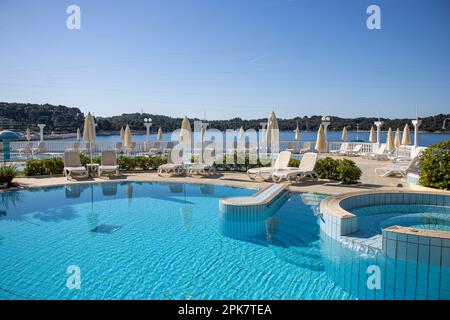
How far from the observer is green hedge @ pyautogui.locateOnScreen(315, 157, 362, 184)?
31.8 feet

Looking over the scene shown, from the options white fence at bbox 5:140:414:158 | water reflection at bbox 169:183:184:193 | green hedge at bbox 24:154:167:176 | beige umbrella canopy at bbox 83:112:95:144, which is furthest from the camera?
white fence at bbox 5:140:414:158

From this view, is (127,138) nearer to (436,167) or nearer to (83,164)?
(83,164)

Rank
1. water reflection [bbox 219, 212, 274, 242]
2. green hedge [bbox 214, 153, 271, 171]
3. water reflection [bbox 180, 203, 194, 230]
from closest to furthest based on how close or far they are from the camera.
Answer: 1. water reflection [bbox 219, 212, 274, 242]
2. water reflection [bbox 180, 203, 194, 230]
3. green hedge [bbox 214, 153, 271, 171]

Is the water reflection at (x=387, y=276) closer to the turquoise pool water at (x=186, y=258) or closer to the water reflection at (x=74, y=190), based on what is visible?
the turquoise pool water at (x=186, y=258)

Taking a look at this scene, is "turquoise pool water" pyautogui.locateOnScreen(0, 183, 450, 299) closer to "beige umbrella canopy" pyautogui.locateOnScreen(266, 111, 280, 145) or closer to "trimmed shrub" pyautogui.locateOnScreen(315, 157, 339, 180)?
"trimmed shrub" pyautogui.locateOnScreen(315, 157, 339, 180)

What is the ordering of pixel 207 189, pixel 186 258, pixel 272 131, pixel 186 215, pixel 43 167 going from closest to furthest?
pixel 186 258 < pixel 186 215 < pixel 207 189 < pixel 272 131 < pixel 43 167

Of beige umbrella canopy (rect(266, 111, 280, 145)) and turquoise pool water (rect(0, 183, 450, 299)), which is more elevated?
beige umbrella canopy (rect(266, 111, 280, 145))

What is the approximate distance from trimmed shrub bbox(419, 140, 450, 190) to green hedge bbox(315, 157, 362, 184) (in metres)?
1.70

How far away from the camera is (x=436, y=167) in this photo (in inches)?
320

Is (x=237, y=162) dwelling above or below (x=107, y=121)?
below

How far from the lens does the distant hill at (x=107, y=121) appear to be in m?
34.6

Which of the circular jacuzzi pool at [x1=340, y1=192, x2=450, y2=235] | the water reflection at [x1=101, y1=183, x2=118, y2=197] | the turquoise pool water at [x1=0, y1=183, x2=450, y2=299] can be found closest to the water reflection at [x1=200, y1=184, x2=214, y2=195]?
the turquoise pool water at [x1=0, y1=183, x2=450, y2=299]

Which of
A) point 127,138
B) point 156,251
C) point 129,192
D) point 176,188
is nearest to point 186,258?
point 156,251

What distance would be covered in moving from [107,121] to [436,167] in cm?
3855
